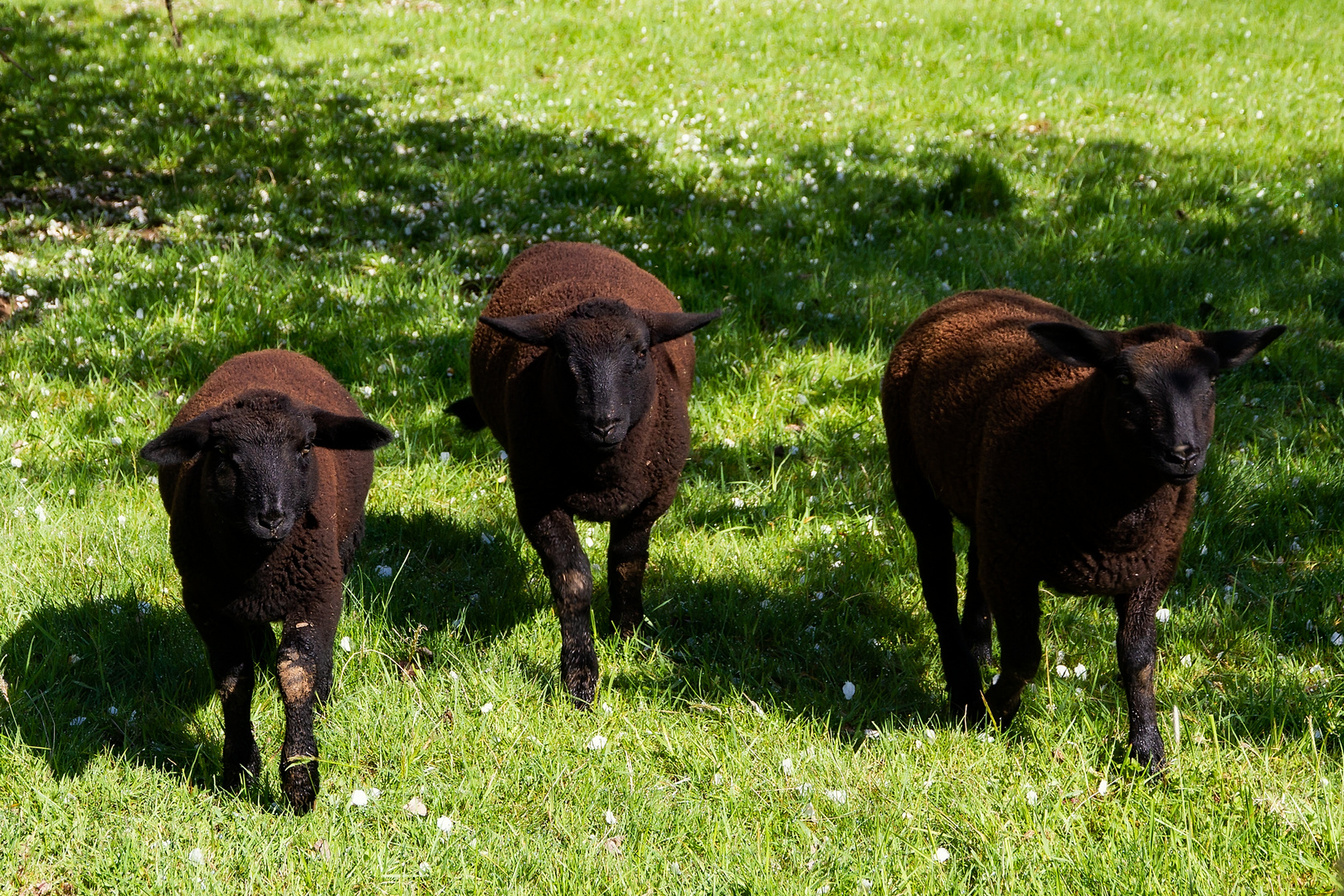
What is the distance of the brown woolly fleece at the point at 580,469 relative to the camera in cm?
467

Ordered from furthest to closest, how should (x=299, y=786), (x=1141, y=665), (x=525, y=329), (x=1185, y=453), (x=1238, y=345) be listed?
(x=525, y=329), (x=1141, y=665), (x=299, y=786), (x=1238, y=345), (x=1185, y=453)

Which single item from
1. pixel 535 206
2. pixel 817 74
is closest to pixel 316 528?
pixel 535 206

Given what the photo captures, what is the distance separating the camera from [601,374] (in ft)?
14.1

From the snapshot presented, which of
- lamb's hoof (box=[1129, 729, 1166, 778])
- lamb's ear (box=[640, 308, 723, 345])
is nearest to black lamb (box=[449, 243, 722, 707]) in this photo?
lamb's ear (box=[640, 308, 723, 345])

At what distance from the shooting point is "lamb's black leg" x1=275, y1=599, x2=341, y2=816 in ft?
12.7

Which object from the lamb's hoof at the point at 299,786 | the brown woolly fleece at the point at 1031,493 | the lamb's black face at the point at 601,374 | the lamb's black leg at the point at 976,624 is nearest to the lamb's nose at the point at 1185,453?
the brown woolly fleece at the point at 1031,493

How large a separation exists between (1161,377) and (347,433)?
2745 millimetres

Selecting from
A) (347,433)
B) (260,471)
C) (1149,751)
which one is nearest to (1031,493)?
(1149,751)

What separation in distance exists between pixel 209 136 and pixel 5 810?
7.97 metres

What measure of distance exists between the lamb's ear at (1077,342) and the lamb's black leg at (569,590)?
6.93 feet

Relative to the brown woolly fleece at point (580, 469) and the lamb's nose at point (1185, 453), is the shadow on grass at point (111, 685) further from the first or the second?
the lamb's nose at point (1185, 453)

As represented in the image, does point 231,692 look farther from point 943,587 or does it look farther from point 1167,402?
point 1167,402

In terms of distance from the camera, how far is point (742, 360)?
709 centimetres

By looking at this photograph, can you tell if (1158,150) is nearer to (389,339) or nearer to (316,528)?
(389,339)
